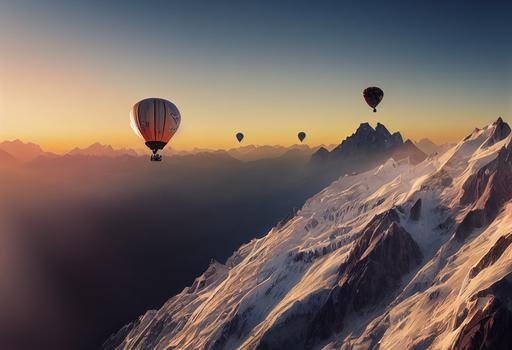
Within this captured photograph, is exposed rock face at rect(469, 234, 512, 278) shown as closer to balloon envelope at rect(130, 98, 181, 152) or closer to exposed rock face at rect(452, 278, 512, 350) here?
exposed rock face at rect(452, 278, 512, 350)

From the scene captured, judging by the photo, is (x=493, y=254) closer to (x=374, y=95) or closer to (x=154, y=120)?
(x=374, y=95)

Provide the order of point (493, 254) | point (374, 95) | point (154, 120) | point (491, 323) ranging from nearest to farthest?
point (154, 120), point (491, 323), point (493, 254), point (374, 95)

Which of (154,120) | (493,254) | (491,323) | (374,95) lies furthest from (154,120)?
(493,254)

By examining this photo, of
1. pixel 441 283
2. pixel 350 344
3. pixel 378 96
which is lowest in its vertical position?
pixel 350 344

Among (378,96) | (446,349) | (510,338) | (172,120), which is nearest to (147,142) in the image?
(172,120)

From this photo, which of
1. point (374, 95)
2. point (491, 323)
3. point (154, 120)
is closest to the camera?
point (154, 120)

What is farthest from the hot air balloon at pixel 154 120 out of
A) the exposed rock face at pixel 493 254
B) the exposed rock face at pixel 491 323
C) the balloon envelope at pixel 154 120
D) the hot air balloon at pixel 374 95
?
the exposed rock face at pixel 493 254

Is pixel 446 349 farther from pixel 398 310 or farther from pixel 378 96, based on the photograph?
pixel 378 96

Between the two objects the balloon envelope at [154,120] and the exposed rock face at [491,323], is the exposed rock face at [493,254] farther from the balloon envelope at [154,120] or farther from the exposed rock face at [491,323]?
the balloon envelope at [154,120]
